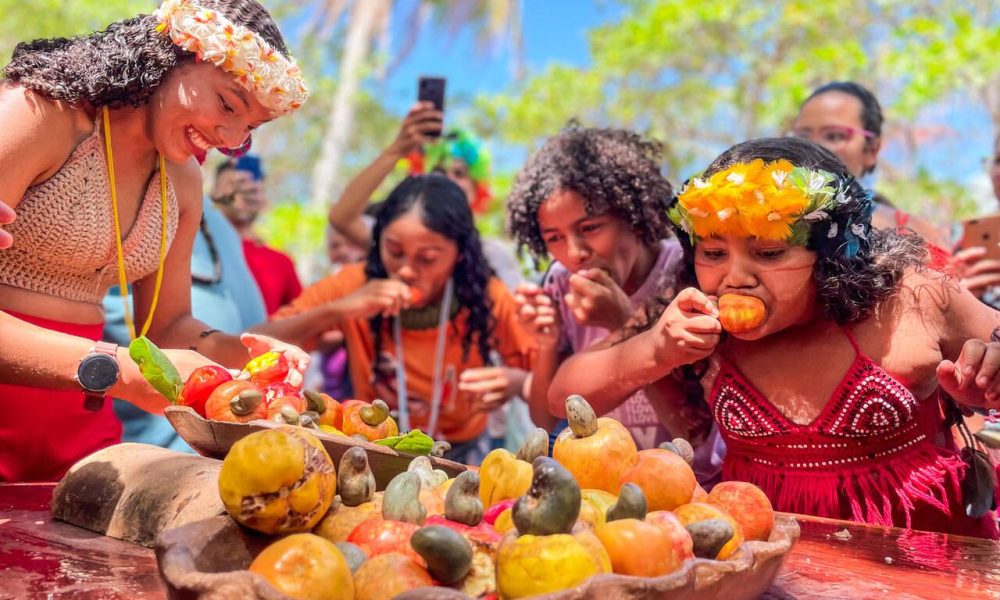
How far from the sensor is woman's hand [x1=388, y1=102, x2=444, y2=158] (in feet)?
16.3

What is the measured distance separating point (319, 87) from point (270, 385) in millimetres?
15552

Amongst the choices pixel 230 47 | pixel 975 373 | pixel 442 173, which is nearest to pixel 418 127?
pixel 442 173

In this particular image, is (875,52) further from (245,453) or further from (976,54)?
(245,453)

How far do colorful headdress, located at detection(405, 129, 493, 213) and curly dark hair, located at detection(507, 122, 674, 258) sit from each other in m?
1.99

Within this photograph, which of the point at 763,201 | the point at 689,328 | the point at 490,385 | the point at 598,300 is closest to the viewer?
the point at 763,201

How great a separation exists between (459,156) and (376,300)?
6.52 feet

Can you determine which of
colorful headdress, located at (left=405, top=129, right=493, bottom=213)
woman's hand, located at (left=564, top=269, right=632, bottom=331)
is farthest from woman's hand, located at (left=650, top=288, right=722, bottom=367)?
colorful headdress, located at (left=405, top=129, right=493, bottom=213)

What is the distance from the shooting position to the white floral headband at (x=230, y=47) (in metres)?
2.59

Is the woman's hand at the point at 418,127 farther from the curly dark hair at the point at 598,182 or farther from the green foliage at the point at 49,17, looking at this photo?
the green foliage at the point at 49,17

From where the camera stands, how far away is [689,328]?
259cm

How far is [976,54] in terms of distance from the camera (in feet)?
29.8

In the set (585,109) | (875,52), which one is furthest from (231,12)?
(585,109)

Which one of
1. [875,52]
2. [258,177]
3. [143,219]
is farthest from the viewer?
[875,52]

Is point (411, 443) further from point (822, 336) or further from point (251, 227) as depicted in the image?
point (251, 227)
